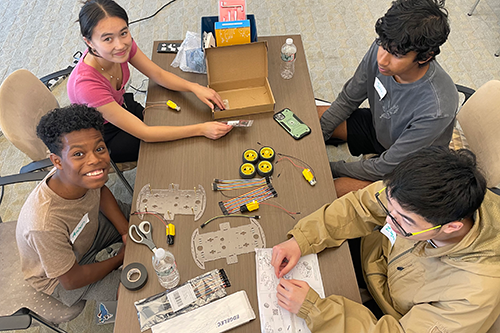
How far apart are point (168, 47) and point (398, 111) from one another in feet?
4.13

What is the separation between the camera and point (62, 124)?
1.16 meters

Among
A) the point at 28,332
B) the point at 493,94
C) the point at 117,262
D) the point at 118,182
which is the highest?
the point at 493,94

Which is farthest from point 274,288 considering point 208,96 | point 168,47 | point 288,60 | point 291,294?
point 168,47

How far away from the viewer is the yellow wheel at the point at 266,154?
4.58 feet

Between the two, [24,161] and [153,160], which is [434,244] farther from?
[24,161]

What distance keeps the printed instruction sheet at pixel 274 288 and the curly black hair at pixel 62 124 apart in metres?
0.78

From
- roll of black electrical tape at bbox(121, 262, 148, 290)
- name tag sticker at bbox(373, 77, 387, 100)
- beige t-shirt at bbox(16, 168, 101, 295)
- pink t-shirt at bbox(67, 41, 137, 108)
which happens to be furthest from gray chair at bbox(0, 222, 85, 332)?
name tag sticker at bbox(373, 77, 387, 100)

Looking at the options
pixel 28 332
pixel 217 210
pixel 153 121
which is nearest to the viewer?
pixel 217 210

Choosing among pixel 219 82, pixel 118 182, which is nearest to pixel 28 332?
pixel 118 182

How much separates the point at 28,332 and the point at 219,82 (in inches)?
63.7

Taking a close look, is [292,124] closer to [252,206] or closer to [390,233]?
[252,206]

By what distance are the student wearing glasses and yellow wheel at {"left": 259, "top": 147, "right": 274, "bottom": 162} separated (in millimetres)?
313

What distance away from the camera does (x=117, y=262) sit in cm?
140

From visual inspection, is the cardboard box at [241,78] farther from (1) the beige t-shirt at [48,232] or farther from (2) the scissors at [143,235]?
(1) the beige t-shirt at [48,232]
